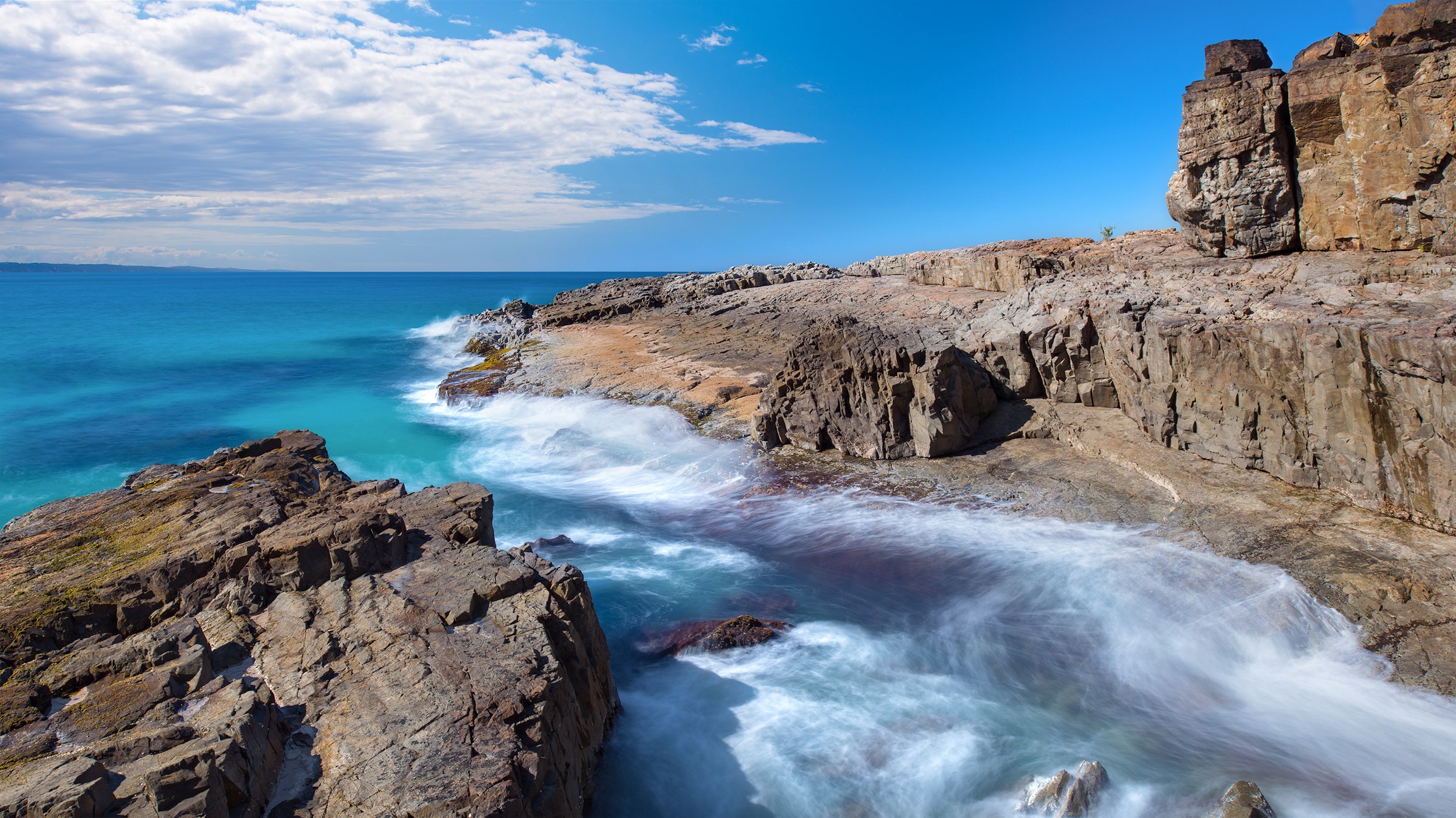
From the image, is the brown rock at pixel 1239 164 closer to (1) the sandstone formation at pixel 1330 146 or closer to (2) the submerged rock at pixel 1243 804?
(1) the sandstone formation at pixel 1330 146

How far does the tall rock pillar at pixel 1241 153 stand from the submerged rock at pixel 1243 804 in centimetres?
1078

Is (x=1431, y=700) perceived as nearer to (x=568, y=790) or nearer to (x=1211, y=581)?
(x=1211, y=581)

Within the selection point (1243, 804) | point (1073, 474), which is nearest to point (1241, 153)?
point (1073, 474)

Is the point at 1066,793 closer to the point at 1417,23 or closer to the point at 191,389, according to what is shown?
the point at 1417,23

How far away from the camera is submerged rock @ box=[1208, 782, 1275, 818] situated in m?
5.87

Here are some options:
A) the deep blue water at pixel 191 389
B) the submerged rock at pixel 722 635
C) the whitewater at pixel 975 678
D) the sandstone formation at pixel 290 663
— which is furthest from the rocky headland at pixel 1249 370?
the deep blue water at pixel 191 389

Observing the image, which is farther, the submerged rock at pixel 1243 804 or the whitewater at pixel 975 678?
the whitewater at pixel 975 678

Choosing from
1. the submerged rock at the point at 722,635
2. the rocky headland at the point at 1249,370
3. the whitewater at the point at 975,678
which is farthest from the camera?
the rocky headland at the point at 1249,370

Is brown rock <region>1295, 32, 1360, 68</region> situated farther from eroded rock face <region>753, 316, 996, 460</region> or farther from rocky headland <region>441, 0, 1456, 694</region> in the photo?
eroded rock face <region>753, 316, 996, 460</region>

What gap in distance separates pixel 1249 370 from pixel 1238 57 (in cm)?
598

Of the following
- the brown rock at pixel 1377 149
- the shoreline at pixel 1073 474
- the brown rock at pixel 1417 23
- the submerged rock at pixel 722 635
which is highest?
the brown rock at pixel 1417 23

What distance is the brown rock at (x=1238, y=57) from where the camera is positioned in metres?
13.0

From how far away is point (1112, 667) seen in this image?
332 inches

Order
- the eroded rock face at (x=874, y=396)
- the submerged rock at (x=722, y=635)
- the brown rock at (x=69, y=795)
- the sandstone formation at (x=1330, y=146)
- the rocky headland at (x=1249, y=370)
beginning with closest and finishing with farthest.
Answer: the brown rock at (x=69, y=795)
the submerged rock at (x=722, y=635)
the rocky headland at (x=1249, y=370)
the sandstone formation at (x=1330, y=146)
the eroded rock face at (x=874, y=396)
